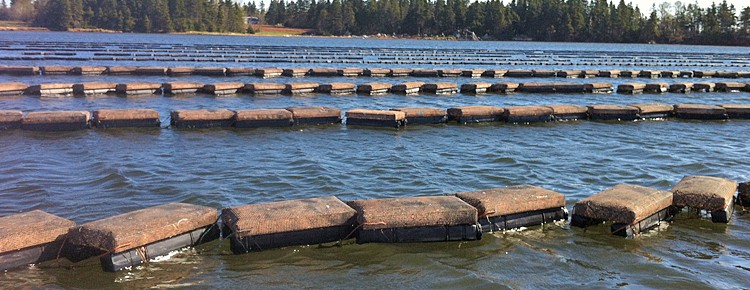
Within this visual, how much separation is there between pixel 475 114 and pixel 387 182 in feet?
26.1

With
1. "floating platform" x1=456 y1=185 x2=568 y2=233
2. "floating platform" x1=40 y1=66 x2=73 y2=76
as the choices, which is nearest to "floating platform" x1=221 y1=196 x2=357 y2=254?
"floating platform" x1=456 y1=185 x2=568 y2=233

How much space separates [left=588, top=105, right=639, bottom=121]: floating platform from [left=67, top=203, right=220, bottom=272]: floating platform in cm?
1504

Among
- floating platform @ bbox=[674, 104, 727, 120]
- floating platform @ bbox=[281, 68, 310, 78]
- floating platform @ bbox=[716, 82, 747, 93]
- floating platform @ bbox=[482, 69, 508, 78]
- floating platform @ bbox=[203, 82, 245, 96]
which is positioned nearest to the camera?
floating platform @ bbox=[674, 104, 727, 120]

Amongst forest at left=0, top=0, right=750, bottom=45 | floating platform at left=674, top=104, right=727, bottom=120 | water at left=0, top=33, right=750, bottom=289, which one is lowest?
water at left=0, top=33, right=750, bottom=289

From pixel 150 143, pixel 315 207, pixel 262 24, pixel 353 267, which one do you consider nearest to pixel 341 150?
pixel 150 143

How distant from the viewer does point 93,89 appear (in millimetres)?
23484

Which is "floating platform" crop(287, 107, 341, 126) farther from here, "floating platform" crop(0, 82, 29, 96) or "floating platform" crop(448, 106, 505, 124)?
"floating platform" crop(0, 82, 29, 96)

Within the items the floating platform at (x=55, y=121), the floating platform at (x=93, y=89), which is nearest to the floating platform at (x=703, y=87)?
the floating platform at (x=93, y=89)

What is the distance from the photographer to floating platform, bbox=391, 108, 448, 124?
58.9 feet

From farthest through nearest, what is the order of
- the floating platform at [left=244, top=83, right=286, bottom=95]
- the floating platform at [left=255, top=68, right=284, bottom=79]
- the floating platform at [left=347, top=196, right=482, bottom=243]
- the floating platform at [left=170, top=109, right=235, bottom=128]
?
the floating platform at [left=255, top=68, right=284, bottom=79]
the floating platform at [left=244, top=83, right=286, bottom=95]
the floating platform at [left=170, top=109, right=235, bottom=128]
the floating platform at [left=347, top=196, right=482, bottom=243]

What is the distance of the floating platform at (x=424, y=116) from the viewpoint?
58.9ft

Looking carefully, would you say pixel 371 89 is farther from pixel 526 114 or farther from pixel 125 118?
pixel 125 118

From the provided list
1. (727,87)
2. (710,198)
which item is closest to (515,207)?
(710,198)

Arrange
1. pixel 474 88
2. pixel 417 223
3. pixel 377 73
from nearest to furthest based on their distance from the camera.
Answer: pixel 417 223
pixel 474 88
pixel 377 73
